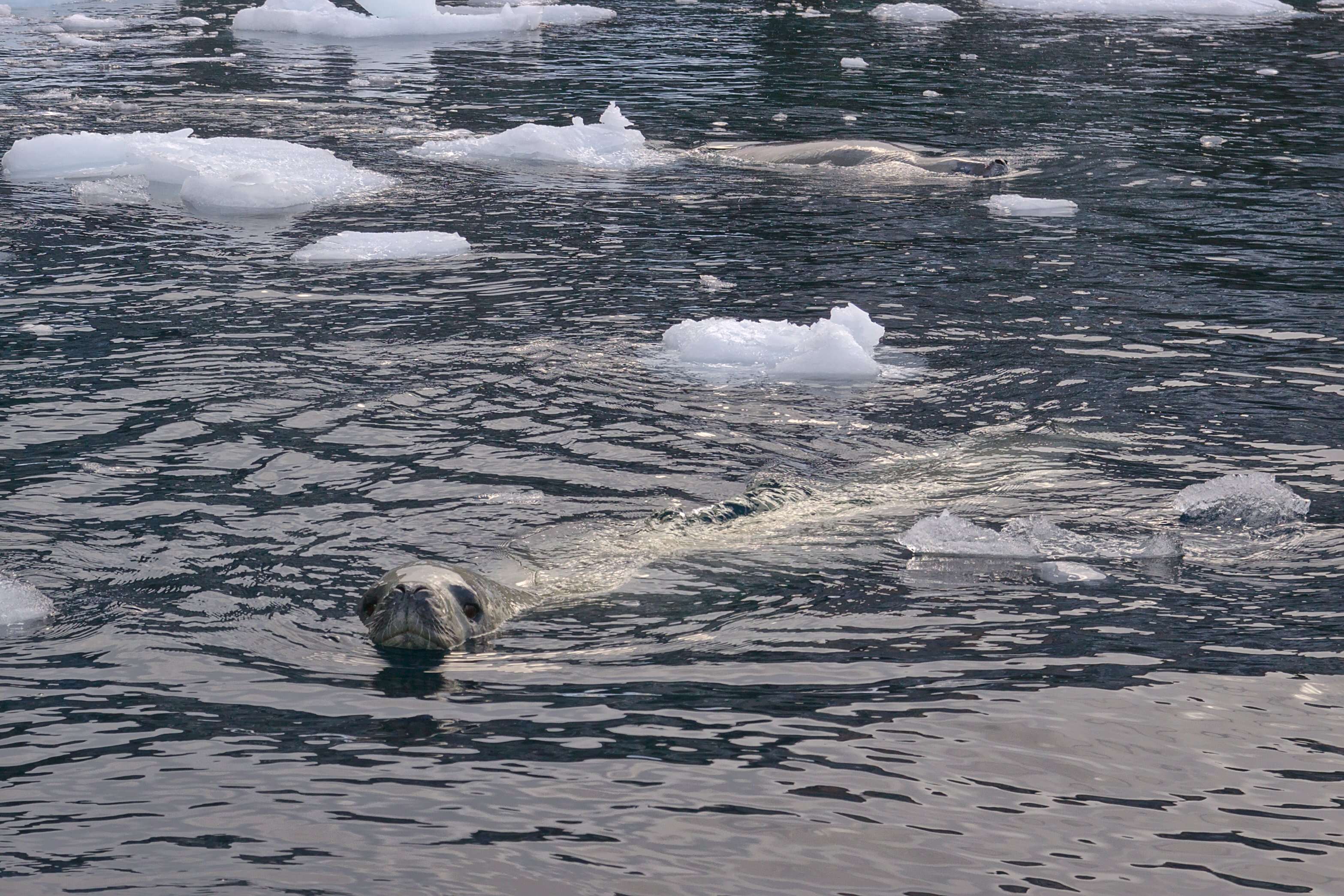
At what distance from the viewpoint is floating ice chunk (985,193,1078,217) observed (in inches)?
535

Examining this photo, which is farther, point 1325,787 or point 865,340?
point 865,340

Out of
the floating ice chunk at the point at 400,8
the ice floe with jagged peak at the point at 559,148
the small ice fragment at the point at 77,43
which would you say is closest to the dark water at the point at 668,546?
the ice floe with jagged peak at the point at 559,148

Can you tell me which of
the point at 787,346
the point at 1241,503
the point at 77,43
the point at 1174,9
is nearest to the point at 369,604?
the point at 1241,503

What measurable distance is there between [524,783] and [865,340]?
537 cm

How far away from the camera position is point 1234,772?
4.76m

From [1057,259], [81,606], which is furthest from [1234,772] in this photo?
[1057,259]

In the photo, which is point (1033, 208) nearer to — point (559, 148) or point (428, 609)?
point (559, 148)

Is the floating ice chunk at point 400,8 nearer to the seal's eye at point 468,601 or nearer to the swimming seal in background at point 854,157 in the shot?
the swimming seal in background at point 854,157

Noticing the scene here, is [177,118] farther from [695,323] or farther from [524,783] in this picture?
[524,783]

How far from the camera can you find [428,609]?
5.58m

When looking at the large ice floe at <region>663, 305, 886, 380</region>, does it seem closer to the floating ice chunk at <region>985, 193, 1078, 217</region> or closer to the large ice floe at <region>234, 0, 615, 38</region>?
the floating ice chunk at <region>985, 193, 1078, 217</region>

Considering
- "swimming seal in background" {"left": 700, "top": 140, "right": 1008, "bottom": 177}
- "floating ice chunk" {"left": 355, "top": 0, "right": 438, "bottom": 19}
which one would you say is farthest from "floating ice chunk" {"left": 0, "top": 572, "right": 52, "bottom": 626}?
"floating ice chunk" {"left": 355, "top": 0, "right": 438, "bottom": 19}

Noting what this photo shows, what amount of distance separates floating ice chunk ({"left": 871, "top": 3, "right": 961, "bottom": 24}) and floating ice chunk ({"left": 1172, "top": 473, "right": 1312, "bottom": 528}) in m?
24.5

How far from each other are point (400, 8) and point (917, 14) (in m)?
10.1
